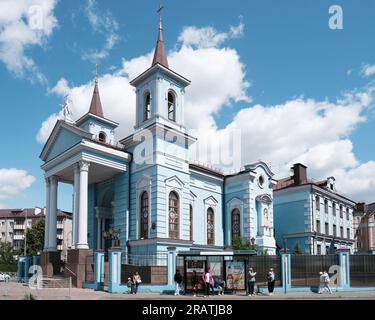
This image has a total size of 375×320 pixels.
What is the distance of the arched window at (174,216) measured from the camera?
2989 cm

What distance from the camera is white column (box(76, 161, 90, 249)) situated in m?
27.2

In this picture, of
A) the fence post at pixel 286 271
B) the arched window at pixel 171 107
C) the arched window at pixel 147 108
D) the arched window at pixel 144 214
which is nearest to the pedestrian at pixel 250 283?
the fence post at pixel 286 271

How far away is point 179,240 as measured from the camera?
29469 millimetres

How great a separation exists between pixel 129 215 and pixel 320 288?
531 inches

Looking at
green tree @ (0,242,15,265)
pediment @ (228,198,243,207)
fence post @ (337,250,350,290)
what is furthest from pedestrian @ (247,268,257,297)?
green tree @ (0,242,15,265)

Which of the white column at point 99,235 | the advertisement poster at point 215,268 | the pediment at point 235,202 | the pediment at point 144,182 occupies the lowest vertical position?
the advertisement poster at point 215,268

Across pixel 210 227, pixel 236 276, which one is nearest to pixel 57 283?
pixel 236 276

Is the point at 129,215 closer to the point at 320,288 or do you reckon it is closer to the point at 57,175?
the point at 57,175

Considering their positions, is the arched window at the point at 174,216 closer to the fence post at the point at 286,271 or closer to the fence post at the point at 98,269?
the fence post at the point at 98,269

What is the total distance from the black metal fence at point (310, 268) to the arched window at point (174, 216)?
8317 millimetres

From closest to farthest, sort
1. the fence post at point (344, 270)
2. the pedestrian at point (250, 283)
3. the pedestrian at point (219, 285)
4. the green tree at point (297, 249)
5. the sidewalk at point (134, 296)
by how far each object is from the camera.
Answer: the sidewalk at point (134, 296)
the pedestrian at point (250, 283)
the pedestrian at point (219, 285)
the fence post at point (344, 270)
the green tree at point (297, 249)

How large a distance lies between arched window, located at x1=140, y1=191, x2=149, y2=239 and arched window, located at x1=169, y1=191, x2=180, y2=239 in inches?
63.3

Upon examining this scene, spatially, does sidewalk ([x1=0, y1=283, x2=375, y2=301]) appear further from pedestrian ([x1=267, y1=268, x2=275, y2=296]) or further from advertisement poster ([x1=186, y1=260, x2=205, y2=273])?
advertisement poster ([x1=186, y1=260, x2=205, y2=273])
